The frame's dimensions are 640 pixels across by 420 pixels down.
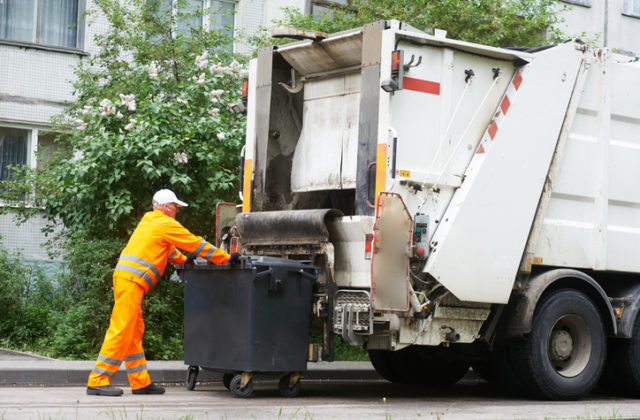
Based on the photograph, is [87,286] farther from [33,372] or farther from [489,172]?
[489,172]

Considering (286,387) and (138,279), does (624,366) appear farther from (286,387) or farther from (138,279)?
(138,279)

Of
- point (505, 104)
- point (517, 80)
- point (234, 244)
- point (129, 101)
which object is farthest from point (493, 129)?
point (129, 101)

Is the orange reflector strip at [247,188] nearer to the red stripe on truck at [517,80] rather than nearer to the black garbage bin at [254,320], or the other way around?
the black garbage bin at [254,320]

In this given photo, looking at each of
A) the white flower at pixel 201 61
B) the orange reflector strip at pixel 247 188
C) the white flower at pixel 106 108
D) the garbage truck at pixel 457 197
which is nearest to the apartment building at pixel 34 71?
the white flower at pixel 201 61

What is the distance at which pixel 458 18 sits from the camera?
1336 centimetres

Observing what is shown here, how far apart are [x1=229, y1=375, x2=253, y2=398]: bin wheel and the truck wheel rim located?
2381mm

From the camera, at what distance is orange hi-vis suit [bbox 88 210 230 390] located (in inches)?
289

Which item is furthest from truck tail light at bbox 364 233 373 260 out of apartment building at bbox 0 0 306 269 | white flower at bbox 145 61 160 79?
apartment building at bbox 0 0 306 269

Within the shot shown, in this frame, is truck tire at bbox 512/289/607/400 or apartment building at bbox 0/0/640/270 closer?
truck tire at bbox 512/289/607/400

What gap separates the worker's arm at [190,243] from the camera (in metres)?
7.41

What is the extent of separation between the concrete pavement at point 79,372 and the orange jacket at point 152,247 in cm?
110

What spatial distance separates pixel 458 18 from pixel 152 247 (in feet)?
23.6

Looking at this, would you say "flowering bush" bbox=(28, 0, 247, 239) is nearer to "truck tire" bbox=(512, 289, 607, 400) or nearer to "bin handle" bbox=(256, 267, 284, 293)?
"bin handle" bbox=(256, 267, 284, 293)

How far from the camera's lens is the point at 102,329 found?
1019 centimetres
